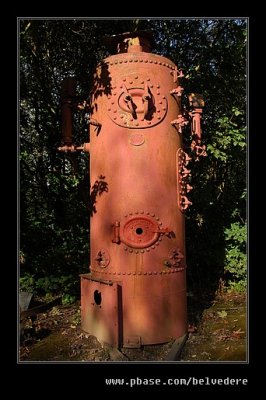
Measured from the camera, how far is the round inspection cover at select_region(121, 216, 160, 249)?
4.81 m

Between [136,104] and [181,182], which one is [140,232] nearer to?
[181,182]

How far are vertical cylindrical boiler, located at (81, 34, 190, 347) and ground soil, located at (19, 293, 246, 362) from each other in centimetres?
19

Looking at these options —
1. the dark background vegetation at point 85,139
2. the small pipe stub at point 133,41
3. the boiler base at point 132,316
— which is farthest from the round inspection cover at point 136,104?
the dark background vegetation at point 85,139

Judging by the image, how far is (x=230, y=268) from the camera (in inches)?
320

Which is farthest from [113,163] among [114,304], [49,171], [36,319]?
[49,171]

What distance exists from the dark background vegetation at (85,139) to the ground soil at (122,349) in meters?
1.49

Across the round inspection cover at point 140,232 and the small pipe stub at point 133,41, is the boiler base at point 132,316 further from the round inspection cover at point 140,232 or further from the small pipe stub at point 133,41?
the small pipe stub at point 133,41

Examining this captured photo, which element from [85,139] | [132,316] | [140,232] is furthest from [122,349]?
[85,139]

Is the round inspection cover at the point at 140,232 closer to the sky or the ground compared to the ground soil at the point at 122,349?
closer to the sky

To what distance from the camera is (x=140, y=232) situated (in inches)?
190

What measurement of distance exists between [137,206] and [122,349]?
2041 millimetres

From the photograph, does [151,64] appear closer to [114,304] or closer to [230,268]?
[114,304]

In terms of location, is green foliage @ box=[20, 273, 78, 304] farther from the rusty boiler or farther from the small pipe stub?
the small pipe stub

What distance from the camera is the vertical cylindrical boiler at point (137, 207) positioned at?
4.80 metres
